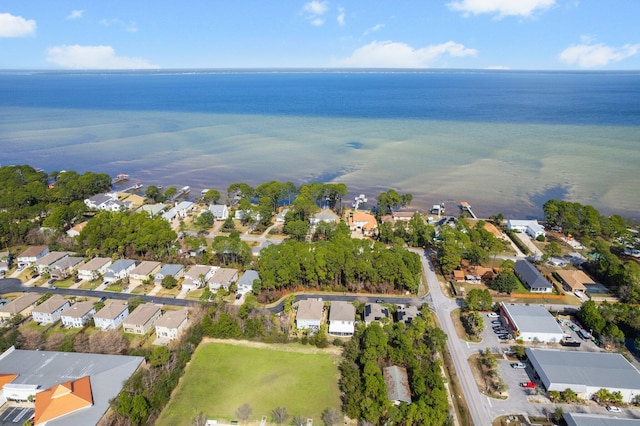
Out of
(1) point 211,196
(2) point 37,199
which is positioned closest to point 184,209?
(1) point 211,196

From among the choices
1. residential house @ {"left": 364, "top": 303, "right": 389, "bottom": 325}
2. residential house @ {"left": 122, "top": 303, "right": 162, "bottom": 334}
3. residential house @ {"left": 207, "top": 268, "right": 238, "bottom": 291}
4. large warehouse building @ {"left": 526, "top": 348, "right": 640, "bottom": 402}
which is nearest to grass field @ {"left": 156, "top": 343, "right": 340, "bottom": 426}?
residential house @ {"left": 364, "top": 303, "right": 389, "bottom": 325}

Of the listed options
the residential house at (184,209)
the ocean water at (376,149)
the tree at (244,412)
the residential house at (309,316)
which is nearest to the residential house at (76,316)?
the tree at (244,412)

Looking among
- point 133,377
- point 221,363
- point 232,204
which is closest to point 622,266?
point 221,363

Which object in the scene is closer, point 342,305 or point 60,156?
point 342,305

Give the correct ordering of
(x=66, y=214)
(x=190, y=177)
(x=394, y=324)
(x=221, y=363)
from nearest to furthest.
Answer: (x=221, y=363) < (x=394, y=324) < (x=66, y=214) < (x=190, y=177)

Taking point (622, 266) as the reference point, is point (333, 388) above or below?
below

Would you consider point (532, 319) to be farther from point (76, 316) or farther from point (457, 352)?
point (76, 316)

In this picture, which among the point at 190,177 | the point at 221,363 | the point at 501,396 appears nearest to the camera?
the point at 501,396

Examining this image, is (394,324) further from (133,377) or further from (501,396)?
(133,377)
